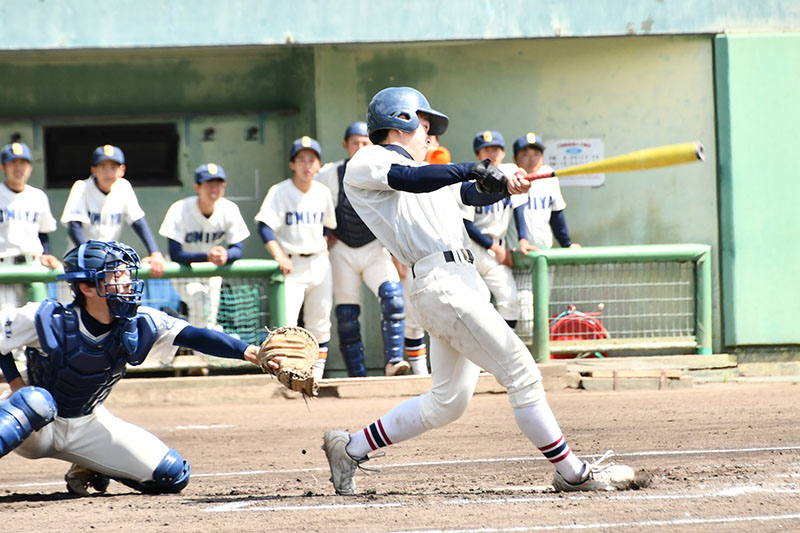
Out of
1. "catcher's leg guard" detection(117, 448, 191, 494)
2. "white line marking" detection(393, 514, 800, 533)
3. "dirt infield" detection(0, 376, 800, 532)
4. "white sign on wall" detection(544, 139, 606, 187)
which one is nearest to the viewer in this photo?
"white line marking" detection(393, 514, 800, 533)

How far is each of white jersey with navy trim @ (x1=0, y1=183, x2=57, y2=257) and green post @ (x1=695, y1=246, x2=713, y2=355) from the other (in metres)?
5.60

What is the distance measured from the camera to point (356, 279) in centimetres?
1028

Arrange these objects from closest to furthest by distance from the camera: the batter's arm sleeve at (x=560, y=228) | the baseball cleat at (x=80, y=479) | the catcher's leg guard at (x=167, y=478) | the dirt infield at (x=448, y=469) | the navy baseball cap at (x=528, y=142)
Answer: the dirt infield at (x=448, y=469) → the catcher's leg guard at (x=167, y=478) → the baseball cleat at (x=80, y=479) → the navy baseball cap at (x=528, y=142) → the batter's arm sleeve at (x=560, y=228)

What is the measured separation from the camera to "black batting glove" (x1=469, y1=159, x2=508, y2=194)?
509 cm

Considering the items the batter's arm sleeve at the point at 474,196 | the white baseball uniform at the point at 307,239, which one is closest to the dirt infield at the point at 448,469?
the white baseball uniform at the point at 307,239

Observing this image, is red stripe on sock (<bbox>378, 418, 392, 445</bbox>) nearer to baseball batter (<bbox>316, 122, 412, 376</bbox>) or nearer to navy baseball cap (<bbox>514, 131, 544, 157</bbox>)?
baseball batter (<bbox>316, 122, 412, 376</bbox>)

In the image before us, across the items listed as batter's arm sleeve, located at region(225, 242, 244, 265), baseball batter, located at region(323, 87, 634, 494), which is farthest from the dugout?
baseball batter, located at region(323, 87, 634, 494)

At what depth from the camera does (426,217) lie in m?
5.54

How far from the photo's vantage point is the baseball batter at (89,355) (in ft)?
18.4

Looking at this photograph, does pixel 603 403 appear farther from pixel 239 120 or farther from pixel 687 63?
pixel 239 120

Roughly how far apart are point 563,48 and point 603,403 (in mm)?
3868

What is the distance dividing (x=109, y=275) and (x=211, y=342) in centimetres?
58

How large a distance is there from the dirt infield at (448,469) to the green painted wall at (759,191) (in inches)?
51.2

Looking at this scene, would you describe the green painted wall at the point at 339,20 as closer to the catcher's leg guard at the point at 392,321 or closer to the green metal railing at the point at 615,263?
the green metal railing at the point at 615,263
